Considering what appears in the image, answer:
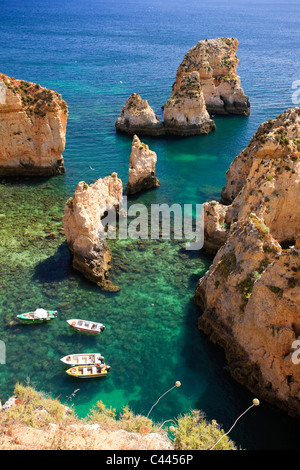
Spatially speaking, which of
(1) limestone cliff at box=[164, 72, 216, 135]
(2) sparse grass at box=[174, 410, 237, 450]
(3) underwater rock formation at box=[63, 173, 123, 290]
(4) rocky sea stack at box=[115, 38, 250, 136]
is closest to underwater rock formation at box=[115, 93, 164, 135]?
(4) rocky sea stack at box=[115, 38, 250, 136]

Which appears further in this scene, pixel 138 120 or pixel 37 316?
pixel 138 120

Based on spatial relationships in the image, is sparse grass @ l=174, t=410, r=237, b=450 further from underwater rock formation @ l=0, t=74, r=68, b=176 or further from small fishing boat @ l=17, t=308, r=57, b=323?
underwater rock formation @ l=0, t=74, r=68, b=176

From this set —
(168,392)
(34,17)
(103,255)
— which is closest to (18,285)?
(103,255)

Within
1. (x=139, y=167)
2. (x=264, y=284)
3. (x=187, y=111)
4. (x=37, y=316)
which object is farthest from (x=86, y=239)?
(x=187, y=111)

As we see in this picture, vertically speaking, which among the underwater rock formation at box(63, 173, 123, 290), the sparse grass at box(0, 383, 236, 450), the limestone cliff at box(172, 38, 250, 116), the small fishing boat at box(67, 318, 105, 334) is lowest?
the small fishing boat at box(67, 318, 105, 334)

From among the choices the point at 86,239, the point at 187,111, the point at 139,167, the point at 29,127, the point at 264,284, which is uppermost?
the point at 187,111

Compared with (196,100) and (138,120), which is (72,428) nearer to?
(138,120)

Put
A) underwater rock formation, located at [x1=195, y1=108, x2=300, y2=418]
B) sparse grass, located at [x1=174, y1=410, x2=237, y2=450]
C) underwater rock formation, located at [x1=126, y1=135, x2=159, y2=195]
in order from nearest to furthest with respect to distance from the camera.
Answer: sparse grass, located at [x1=174, y1=410, x2=237, y2=450] → underwater rock formation, located at [x1=195, y1=108, x2=300, y2=418] → underwater rock formation, located at [x1=126, y1=135, x2=159, y2=195]
